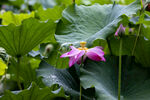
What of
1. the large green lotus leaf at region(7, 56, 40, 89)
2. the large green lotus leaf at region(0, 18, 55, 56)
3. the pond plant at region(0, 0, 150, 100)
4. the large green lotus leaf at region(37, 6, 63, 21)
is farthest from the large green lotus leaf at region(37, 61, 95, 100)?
the large green lotus leaf at region(37, 6, 63, 21)

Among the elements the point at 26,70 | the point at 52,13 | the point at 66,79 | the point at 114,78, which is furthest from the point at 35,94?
the point at 52,13

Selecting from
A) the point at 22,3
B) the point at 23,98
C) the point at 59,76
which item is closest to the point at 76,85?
the point at 59,76

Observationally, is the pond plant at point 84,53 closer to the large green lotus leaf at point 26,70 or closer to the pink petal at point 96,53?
the pink petal at point 96,53

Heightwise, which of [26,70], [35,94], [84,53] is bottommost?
[26,70]

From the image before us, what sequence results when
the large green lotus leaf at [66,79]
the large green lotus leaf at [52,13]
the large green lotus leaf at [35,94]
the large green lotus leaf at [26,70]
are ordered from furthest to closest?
the large green lotus leaf at [52,13]
the large green lotus leaf at [26,70]
the large green lotus leaf at [66,79]
the large green lotus leaf at [35,94]

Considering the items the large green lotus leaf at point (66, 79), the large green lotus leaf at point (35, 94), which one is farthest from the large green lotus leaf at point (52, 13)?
the large green lotus leaf at point (35, 94)

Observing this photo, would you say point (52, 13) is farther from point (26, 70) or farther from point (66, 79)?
point (66, 79)
